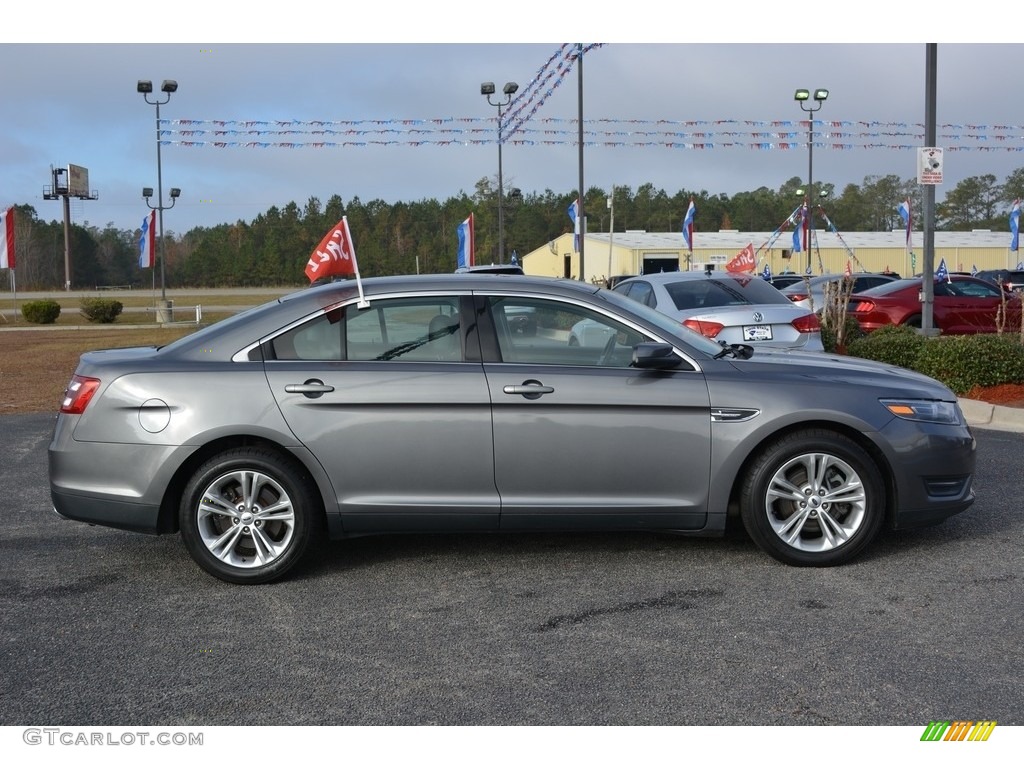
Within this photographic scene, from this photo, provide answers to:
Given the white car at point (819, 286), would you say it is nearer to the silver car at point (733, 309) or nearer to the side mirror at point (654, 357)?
the silver car at point (733, 309)

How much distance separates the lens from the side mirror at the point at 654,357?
533 cm

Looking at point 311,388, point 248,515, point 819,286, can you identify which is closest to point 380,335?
point 311,388

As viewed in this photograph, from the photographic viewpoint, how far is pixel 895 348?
500 inches

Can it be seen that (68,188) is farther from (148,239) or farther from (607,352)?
(607,352)

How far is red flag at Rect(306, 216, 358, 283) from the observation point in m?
6.22

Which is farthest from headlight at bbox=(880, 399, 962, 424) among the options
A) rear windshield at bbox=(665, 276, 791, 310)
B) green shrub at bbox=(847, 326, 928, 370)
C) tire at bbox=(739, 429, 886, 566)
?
green shrub at bbox=(847, 326, 928, 370)

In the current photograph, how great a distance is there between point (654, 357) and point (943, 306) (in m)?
15.7

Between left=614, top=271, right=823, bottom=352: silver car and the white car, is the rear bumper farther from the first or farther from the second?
the white car

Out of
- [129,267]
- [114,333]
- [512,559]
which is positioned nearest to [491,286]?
[512,559]

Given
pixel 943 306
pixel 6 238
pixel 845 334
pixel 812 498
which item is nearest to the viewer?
pixel 812 498

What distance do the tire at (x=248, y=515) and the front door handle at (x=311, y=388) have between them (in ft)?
1.14

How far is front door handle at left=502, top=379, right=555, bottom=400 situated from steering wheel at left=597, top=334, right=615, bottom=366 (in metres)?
Answer: 0.33

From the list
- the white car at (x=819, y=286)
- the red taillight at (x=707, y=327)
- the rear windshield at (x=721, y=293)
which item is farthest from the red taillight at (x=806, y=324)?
the white car at (x=819, y=286)

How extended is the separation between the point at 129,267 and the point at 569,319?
118 m
